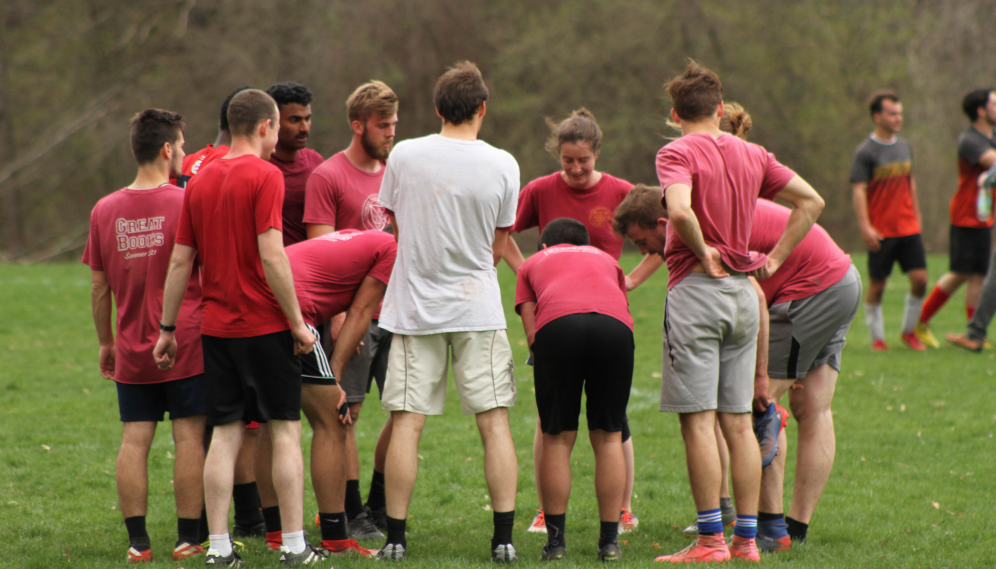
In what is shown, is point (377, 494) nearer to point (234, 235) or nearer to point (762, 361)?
point (234, 235)

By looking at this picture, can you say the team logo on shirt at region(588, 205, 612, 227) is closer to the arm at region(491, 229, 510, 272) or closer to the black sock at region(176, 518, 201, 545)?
the arm at region(491, 229, 510, 272)

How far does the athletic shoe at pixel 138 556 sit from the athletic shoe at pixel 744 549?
254cm

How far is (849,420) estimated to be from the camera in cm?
672

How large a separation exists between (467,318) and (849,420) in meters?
4.10

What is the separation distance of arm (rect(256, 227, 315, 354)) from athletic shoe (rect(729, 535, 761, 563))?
2.06 metres

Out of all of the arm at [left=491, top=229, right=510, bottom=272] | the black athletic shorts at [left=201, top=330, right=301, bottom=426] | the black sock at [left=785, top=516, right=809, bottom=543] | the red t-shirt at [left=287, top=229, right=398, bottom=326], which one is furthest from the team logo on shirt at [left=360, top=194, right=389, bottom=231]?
the black sock at [left=785, top=516, right=809, bottom=543]

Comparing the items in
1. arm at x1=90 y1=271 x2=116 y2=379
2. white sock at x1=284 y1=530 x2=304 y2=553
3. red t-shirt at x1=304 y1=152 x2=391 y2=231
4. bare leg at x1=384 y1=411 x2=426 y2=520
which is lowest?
white sock at x1=284 y1=530 x2=304 y2=553

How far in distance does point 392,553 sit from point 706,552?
135cm

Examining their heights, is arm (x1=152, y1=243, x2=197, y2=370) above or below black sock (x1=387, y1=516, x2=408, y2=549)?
above

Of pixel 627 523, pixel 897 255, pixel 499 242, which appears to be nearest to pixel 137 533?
pixel 499 242

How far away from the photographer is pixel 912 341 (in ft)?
31.3

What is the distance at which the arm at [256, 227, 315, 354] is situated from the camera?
3.61 metres

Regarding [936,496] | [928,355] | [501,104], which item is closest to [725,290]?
[936,496]

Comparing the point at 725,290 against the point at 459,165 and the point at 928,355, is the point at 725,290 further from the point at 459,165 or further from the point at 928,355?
the point at 928,355
